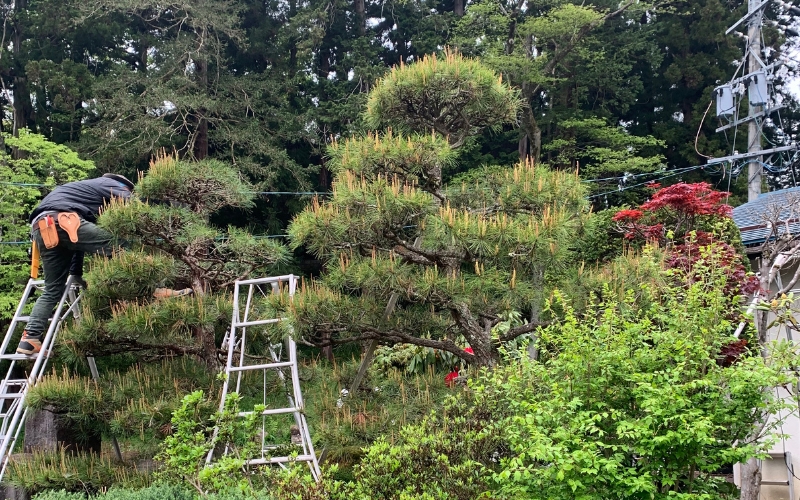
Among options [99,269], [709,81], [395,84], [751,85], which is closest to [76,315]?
[99,269]

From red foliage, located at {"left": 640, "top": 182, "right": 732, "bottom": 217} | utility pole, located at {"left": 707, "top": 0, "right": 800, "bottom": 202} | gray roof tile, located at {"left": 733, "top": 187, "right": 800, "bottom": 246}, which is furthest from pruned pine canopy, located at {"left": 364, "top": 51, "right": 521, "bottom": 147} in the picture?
utility pole, located at {"left": 707, "top": 0, "right": 800, "bottom": 202}

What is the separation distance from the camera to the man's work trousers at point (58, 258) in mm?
5180

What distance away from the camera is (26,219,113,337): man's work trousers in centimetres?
518

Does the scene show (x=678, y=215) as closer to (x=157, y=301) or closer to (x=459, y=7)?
(x=157, y=301)

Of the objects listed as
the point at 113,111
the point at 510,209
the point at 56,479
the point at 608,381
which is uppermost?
the point at 113,111

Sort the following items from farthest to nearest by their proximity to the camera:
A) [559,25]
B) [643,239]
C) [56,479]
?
[559,25], [643,239], [56,479]

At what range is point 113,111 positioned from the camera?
41.6 feet

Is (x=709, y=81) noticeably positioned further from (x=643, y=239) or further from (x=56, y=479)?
(x=56, y=479)

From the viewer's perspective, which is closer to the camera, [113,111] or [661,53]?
[113,111]

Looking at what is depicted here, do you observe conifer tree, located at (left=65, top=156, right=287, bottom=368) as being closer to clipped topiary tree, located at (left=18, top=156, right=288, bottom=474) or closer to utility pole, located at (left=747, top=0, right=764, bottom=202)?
clipped topiary tree, located at (left=18, top=156, right=288, bottom=474)

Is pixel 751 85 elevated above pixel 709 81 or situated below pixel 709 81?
below

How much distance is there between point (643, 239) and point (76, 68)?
1159 cm

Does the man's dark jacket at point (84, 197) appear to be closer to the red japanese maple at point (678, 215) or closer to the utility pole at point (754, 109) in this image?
the red japanese maple at point (678, 215)

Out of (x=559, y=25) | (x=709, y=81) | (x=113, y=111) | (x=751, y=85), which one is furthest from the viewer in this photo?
(x=709, y=81)
